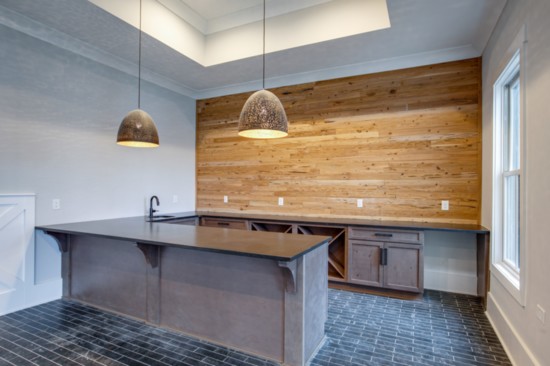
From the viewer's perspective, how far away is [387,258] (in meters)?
3.52

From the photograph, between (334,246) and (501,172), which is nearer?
(501,172)

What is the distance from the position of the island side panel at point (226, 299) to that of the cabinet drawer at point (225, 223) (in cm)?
180

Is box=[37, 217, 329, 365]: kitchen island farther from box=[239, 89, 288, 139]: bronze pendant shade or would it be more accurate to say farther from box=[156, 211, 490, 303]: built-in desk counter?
box=[156, 211, 490, 303]: built-in desk counter

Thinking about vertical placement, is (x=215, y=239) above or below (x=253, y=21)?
below

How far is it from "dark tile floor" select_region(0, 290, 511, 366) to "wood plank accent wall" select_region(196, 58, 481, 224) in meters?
1.32

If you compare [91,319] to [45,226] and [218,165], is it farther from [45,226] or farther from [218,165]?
[218,165]

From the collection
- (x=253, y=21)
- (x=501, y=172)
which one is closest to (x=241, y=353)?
(x=501, y=172)

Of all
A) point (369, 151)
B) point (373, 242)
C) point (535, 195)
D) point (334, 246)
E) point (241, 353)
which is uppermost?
point (369, 151)

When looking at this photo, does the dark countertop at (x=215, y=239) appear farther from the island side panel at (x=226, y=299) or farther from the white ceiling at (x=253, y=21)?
the white ceiling at (x=253, y=21)

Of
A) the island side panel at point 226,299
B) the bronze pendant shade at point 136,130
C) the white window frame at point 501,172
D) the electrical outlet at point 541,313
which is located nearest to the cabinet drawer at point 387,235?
the white window frame at point 501,172

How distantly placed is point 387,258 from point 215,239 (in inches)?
82.6

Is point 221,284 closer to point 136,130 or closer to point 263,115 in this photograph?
point 263,115

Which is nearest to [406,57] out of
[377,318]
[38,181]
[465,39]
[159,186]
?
[465,39]

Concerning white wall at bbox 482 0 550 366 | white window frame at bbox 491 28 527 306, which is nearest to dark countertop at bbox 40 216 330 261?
white wall at bbox 482 0 550 366
